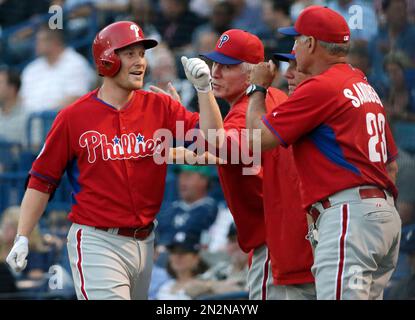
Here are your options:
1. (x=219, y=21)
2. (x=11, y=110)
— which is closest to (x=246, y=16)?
(x=219, y=21)

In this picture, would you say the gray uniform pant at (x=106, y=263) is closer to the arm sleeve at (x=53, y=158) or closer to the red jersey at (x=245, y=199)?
the arm sleeve at (x=53, y=158)

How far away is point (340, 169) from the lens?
484 centimetres

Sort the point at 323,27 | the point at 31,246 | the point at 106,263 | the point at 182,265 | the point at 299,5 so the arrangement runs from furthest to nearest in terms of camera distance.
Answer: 1. the point at 299,5
2. the point at 31,246
3. the point at 182,265
4. the point at 106,263
5. the point at 323,27

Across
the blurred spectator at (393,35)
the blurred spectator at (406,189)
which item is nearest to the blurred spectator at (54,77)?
the blurred spectator at (393,35)

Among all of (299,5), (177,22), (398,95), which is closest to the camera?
(398,95)

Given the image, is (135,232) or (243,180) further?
(243,180)

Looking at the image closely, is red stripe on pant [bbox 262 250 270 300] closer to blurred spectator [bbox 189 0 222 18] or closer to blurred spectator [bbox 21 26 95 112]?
blurred spectator [bbox 21 26 95 112]

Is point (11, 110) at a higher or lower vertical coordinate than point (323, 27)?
lower

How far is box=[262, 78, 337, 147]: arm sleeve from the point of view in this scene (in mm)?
4855

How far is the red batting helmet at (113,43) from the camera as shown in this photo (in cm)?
555

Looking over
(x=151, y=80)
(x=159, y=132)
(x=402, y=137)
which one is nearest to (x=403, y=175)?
(x=402, y=137)

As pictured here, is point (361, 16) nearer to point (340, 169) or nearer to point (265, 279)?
point (265, 279)

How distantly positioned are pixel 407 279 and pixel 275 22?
2.94m
